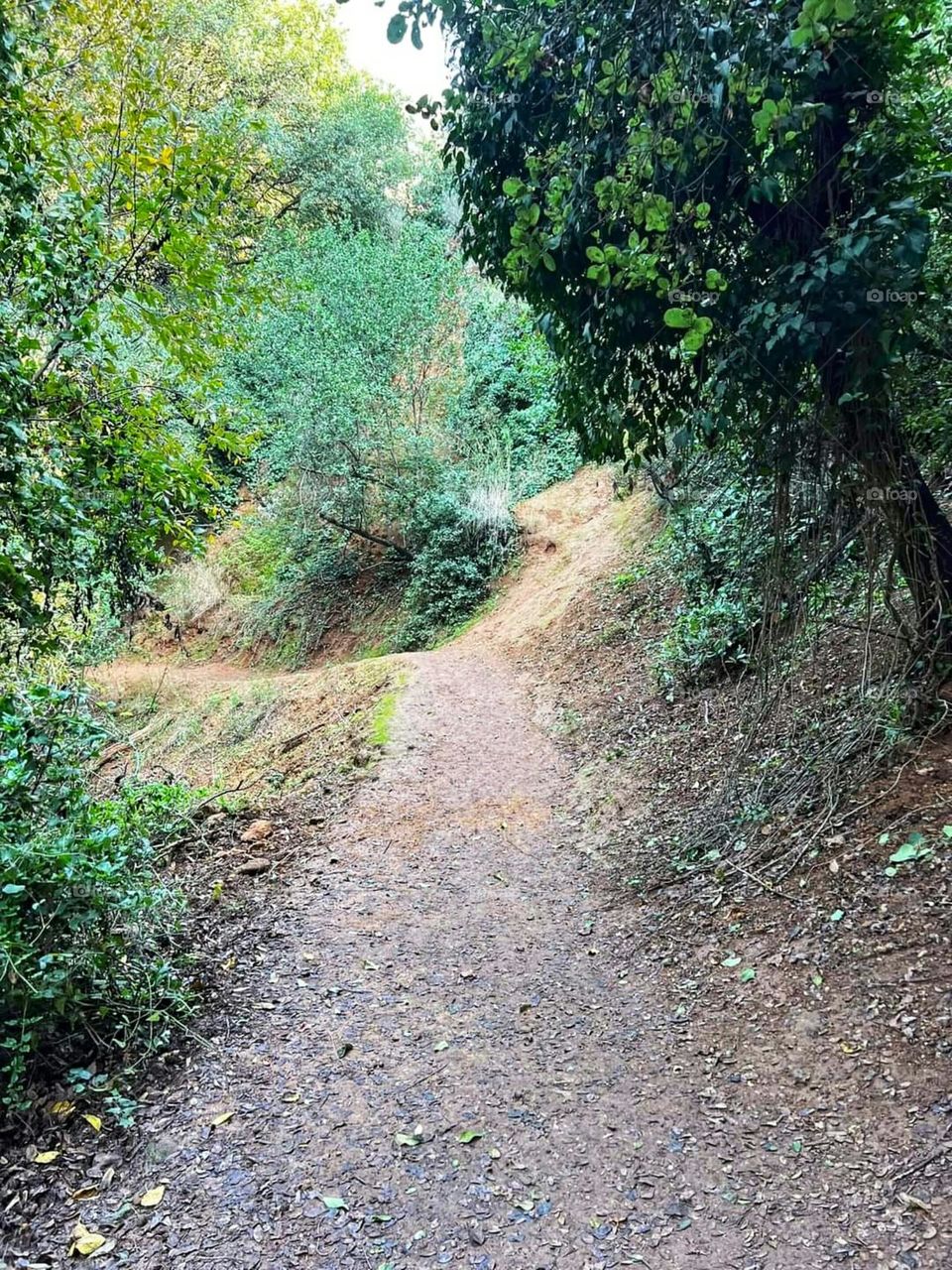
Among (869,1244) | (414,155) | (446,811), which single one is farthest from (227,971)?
(414,155)

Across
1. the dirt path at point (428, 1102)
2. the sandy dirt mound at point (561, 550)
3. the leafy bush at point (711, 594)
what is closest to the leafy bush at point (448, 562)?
the sandy dirt mound at point (561, 550)

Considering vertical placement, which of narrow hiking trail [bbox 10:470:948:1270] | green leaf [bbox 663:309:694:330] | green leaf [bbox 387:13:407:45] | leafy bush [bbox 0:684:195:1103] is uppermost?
green leaf [bbox 387:13:407:45]

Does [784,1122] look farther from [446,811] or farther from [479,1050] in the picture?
[446,811]

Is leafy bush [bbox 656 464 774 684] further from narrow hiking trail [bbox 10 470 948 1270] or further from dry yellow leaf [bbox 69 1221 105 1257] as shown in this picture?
dry yellow leaf [bbox 69 1221 105 1257]

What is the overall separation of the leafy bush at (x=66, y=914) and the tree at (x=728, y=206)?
335cm

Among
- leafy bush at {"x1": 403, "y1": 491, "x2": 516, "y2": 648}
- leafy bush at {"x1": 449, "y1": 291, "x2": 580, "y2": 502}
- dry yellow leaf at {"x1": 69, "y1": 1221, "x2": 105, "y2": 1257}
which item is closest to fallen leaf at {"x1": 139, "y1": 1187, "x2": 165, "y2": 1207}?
dry yellow leaf at {"x1": 69, "y1": 1221, "x2": 105, "y2": 1257}

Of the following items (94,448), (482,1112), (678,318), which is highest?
(94,448)

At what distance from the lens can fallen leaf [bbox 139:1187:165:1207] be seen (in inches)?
101

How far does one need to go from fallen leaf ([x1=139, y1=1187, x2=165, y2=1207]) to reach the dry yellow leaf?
6.1 inches

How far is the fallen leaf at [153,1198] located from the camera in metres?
2.57

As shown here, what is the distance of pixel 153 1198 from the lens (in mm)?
2596

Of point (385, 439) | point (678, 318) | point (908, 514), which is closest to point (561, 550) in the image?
point (385, 439)

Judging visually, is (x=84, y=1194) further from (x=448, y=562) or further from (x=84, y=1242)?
(x=448, y=562)

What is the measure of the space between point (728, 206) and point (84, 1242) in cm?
491
